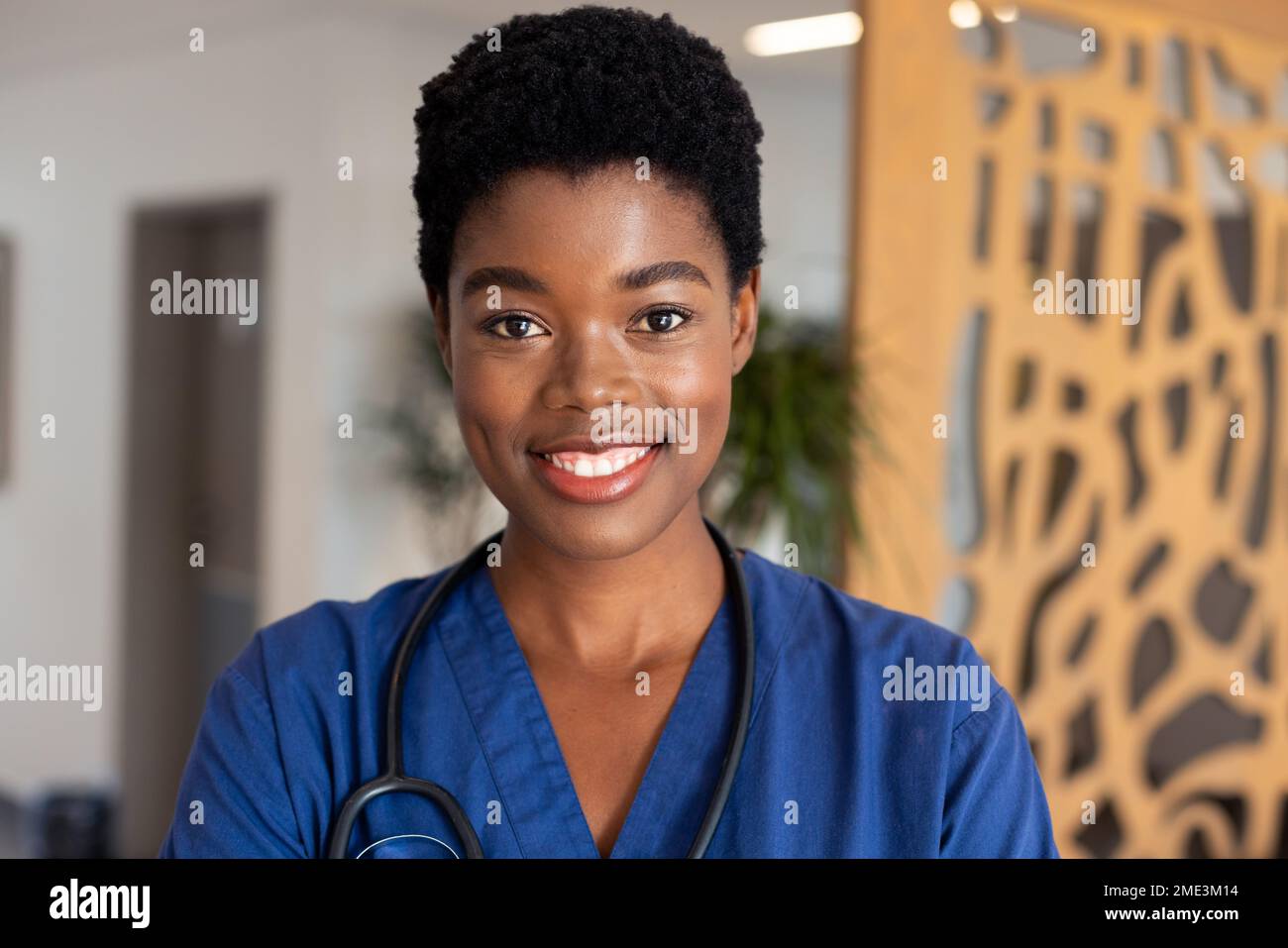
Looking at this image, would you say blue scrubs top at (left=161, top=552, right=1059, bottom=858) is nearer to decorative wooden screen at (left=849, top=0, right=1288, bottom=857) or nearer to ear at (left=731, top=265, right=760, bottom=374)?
ear at (left=731, top=265, right=760, bottom=374)

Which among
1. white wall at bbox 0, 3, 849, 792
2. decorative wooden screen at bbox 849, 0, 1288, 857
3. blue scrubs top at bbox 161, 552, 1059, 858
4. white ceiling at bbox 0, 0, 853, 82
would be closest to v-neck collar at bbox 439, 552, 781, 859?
blue scrubs top at bbox 161, 552, 1059, 858

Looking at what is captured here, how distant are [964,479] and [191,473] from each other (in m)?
2.06

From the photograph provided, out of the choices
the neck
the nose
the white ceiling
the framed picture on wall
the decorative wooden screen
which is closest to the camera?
the nose

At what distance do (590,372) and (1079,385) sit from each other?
154 cm

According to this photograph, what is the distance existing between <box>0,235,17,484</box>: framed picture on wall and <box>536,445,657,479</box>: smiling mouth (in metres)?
2.93

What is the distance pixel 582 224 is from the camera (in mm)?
562

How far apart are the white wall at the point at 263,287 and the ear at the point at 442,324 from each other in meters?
1.71

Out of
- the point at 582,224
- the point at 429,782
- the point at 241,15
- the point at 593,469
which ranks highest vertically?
the point at 241,15

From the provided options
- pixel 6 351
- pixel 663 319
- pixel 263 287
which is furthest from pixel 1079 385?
pixel 6 351

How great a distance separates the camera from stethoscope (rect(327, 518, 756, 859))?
0.57 metres

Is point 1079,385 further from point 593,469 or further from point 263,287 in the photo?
point 263,287

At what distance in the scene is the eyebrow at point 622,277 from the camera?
1.85 feet

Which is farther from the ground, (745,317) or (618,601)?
(745,317)

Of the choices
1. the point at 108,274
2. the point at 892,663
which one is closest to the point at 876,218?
the point at 892,663
